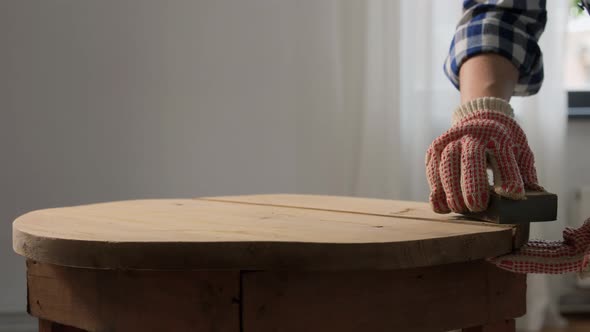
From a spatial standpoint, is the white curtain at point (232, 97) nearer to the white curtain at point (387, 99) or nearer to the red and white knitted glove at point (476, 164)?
the white curtain at point (387, 99)

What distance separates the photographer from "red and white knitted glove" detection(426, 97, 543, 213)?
2.65ft

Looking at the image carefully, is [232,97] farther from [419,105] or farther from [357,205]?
[357,205]

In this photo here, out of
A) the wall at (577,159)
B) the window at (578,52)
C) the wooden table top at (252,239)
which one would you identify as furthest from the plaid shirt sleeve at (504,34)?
the window at (578,52)

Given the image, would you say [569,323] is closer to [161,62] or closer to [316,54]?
[316,54]

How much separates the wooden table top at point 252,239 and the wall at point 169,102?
1.05 metres

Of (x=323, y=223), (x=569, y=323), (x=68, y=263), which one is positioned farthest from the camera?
(x=569, y=323)

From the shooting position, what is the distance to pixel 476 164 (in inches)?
31.4

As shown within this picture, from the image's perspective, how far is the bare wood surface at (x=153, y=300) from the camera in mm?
673

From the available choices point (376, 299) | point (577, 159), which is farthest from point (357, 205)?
point (577, 159)

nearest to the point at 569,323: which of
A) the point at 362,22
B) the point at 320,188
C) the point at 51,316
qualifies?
the point at 320,188

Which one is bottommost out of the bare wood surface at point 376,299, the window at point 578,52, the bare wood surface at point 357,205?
the bare wood surface at point 376,299

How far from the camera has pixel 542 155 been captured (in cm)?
206

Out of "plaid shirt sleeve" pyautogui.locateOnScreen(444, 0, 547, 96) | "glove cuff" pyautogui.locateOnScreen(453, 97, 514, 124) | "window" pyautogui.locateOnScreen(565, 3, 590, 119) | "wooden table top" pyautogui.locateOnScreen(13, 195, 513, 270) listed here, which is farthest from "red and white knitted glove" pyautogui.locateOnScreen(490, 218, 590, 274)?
"window" pyautogui.locateOnScreen(565, 3, 590, 119)

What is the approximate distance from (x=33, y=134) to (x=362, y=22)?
0.93 meters
